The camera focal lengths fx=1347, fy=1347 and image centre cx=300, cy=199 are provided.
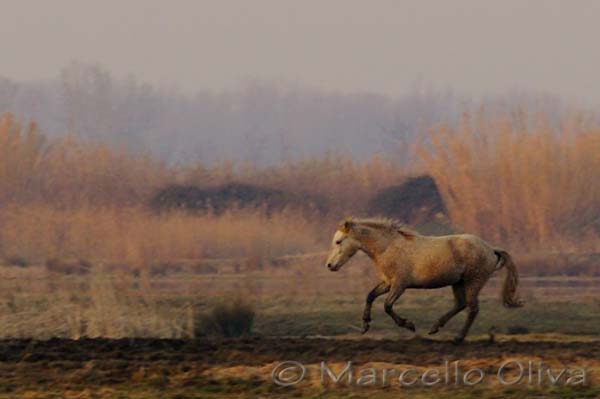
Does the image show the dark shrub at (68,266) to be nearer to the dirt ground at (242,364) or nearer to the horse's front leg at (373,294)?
the dirt ground at (242,364)

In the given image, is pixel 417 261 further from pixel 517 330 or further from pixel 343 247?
pixel 517 330

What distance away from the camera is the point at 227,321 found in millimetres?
18922

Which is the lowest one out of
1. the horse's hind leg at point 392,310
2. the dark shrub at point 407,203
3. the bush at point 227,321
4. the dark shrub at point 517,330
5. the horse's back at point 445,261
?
the dark shrub at point 517,330

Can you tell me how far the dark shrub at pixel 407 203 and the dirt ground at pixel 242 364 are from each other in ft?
70.5

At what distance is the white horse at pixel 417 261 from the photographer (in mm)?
15914

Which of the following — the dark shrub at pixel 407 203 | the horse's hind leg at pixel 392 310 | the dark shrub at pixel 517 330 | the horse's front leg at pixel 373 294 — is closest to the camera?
the horse's hind leg at pixel 392 310

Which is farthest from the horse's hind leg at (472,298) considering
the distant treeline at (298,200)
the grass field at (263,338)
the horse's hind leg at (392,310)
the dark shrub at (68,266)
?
the distant treeline at (298,200)

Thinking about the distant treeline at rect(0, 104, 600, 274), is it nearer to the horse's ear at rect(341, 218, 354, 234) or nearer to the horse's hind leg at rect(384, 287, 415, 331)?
the horse's ear at rect(341, 218, 354, 234)

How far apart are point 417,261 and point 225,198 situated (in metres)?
23.4

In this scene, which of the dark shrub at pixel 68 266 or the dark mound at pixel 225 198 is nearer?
the dark shrub at pixel 68 266

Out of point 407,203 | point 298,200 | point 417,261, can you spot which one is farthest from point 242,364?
point 407,203

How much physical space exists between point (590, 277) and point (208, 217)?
9362 mm

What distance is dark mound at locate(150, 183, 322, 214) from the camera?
120 ft

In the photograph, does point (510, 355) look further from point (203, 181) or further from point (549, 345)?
point (203, 181)
